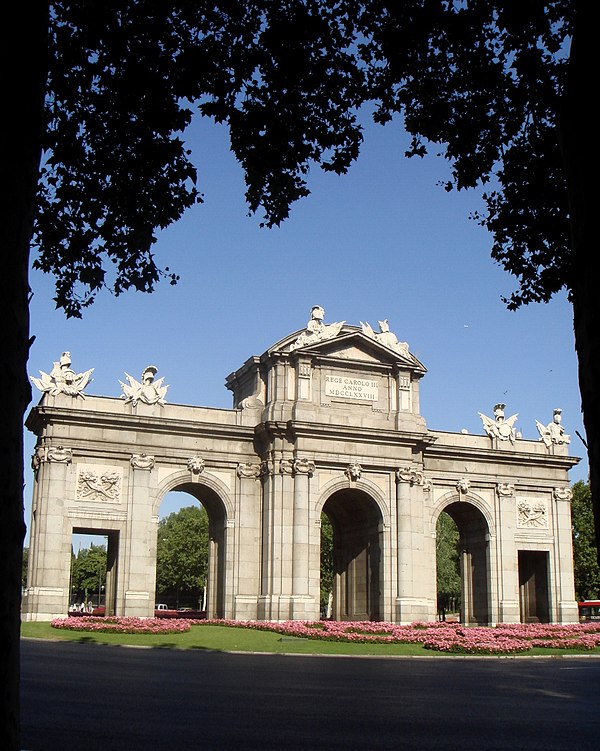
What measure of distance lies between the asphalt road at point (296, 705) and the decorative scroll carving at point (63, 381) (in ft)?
73.5

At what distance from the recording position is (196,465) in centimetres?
4978

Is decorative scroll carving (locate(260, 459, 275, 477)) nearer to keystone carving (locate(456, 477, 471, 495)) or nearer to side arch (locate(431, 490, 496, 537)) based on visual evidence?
side arch (locate(431, 490, 496, 537))

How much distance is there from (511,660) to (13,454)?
29.4 metres

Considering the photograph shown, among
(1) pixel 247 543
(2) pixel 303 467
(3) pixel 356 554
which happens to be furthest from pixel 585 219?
(3) pixel 356 554

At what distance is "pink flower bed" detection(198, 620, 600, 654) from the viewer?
35153 millimetres

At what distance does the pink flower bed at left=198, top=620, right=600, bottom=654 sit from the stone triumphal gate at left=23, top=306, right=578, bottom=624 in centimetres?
369

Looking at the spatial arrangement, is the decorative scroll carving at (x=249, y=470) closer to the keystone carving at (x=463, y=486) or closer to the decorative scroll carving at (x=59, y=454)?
the decorative scroll carving at (x=59, y=454)

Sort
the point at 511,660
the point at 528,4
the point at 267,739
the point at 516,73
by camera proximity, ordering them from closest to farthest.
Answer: the point at 267,739
the point at 528,4
the point at 516,73
the point at 511,660

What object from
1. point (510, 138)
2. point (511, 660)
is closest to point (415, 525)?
point (511, 660)

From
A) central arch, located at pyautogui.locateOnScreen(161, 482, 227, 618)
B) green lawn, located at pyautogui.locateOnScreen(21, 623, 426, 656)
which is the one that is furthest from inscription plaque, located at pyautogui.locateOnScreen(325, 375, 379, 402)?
green lawn, located at pyautogui.locateOnScreen(21, 623, 426, 656)

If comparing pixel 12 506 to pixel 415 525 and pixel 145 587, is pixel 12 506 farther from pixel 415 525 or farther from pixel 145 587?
pixel 415 525

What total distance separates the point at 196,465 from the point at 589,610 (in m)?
57.6

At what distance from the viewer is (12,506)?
5.80m

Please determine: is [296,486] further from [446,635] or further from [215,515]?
[446,635]
